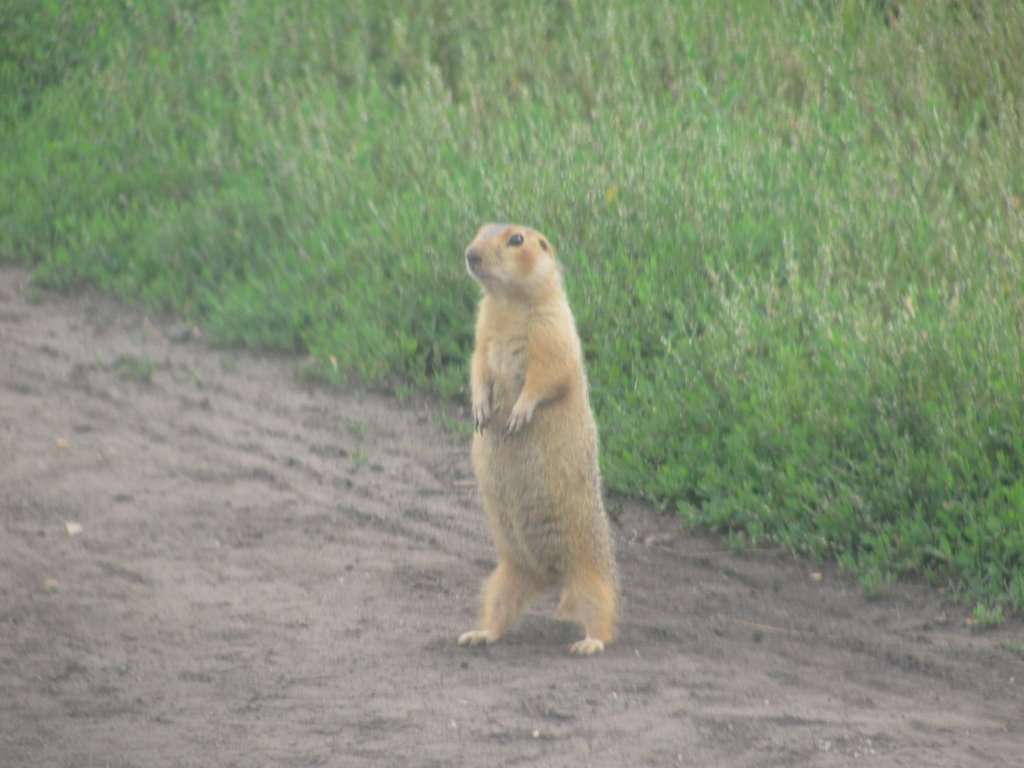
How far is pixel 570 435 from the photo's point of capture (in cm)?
541

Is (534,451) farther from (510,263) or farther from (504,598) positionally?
(510,263)

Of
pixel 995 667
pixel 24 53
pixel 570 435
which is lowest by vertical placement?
pixel 995 667

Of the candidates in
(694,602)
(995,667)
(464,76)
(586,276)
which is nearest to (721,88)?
(464,76)

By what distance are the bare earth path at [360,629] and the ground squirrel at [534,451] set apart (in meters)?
0.19

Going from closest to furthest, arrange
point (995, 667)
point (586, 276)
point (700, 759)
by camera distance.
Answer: point (700, 759) → point (995, 667) → point (586, 276)

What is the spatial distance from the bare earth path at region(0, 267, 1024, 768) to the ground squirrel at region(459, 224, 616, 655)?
0.64 ft

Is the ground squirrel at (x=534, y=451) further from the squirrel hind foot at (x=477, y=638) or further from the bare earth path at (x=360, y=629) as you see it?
the bare earth path at (x=360, y=629)

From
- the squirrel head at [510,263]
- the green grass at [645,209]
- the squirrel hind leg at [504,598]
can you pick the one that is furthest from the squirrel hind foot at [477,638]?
the green grass at [645,209]

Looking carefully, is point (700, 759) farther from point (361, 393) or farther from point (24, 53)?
point (24, 53)

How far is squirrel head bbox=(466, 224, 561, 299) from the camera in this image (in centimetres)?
548

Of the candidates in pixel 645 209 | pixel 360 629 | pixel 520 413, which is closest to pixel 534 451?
pixel 520 413

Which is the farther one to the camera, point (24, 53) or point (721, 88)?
point (24, 53)

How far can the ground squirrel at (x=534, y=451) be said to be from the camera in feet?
17.5

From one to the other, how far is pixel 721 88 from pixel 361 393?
3380 mm
